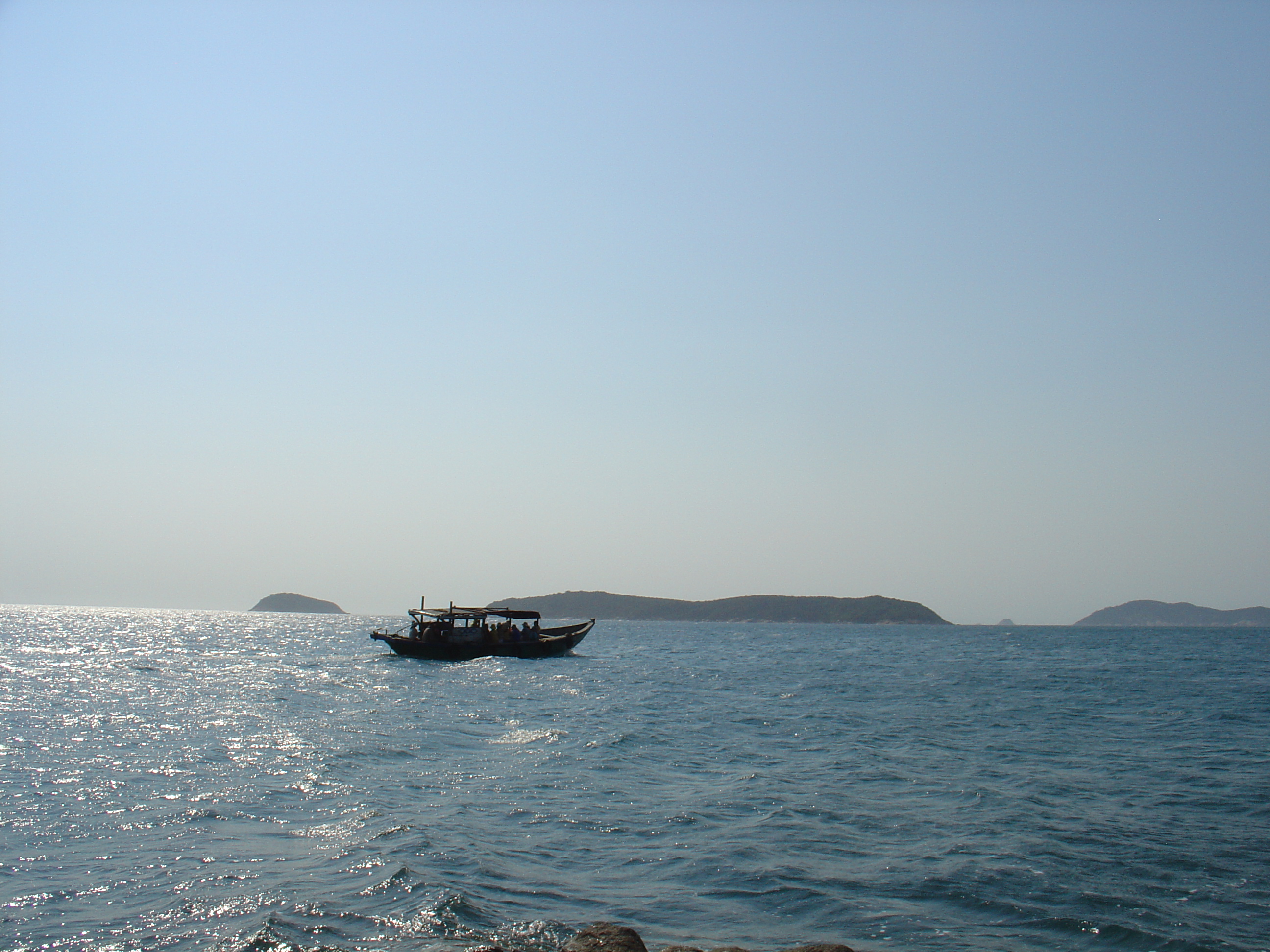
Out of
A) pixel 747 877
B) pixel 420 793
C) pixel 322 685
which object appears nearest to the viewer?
pixel 747 877

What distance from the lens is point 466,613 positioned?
6141 cm

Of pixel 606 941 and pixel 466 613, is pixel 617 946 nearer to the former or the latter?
pixel 606 941

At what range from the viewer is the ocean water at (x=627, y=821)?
11398 mm

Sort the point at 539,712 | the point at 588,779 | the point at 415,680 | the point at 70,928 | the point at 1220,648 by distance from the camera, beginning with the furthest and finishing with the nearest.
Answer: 1. the point at 1220,648
2. the point at 415,680
3. the point at 539,712
4. the point at 588,779
5. the point at 70,928

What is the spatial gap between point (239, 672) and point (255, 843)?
1518 inches

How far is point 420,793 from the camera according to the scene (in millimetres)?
18266

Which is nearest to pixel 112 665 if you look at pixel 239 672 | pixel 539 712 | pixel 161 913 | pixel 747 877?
pixel 239 672

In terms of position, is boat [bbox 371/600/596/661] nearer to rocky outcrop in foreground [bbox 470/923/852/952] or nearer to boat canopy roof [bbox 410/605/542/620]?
boat canopy roof [bbox 410/605/542/620]

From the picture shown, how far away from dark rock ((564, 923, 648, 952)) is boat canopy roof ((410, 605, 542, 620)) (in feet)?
161

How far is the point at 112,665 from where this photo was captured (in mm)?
52594

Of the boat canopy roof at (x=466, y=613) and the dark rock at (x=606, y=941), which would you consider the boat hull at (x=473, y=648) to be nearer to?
the boat canopy roof at (x=466, y=613)

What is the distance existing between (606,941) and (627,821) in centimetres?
682

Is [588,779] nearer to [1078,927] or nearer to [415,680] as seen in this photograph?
[1078,927]

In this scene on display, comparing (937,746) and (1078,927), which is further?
(937,746)
